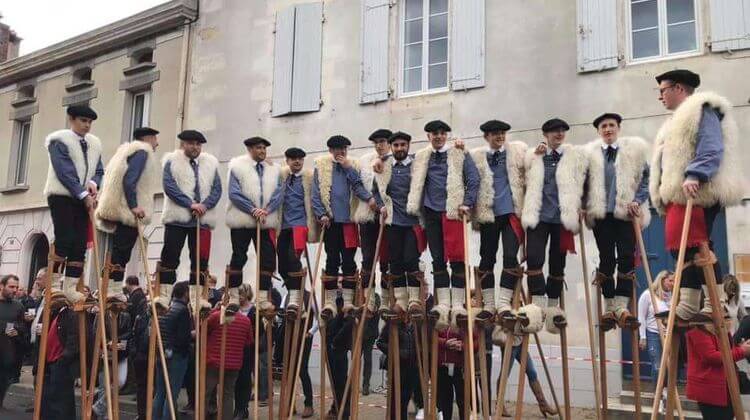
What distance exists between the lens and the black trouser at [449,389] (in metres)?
7.19

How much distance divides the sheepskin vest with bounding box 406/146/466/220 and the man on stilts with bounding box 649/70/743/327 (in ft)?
6.12

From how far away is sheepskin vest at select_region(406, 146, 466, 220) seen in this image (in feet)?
20.9

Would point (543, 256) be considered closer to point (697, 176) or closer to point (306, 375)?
point (697, 176)

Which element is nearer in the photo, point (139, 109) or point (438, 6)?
point (438, 6)

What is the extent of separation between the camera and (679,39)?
373 inches

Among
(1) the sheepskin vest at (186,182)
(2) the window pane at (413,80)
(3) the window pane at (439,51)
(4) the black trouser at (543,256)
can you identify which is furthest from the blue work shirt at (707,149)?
(2) the window pane at (413,80)

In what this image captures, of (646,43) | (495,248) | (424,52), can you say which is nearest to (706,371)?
(495,248)

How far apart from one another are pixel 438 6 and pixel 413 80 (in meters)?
1.31

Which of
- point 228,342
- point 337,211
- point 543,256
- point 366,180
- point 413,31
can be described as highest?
point 413,31

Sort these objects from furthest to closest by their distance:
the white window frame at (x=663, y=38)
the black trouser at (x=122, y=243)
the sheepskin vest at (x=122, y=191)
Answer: the white window frame at (x=663, y=38) → the black trouser at (x=122, y=243) → the sheepskin vest at (x=122, y=191)

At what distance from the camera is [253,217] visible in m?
7.34

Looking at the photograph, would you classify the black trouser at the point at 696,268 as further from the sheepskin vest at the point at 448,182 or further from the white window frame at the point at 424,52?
the white window frame at the point at 424,52

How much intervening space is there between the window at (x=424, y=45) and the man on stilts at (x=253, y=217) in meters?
4.38

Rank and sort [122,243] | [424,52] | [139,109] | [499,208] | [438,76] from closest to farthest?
[499,208], [122,243], [438,76], [424,52], [139,109]
